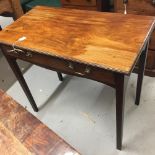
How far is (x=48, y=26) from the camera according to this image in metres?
1.07

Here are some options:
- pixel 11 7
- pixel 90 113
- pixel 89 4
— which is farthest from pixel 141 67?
pixel 11 7

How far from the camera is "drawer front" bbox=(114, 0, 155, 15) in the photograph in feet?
4.10

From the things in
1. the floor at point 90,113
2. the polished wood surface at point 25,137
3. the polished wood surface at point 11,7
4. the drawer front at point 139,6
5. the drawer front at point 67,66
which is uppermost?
the drawer front at point 139,6

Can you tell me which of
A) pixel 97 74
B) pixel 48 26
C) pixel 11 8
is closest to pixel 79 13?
pixel 48 26

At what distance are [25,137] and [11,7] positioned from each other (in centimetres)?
171

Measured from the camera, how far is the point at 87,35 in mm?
936

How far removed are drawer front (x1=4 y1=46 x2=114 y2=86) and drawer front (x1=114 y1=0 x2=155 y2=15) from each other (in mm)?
715

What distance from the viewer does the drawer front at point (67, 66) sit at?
0.81 m

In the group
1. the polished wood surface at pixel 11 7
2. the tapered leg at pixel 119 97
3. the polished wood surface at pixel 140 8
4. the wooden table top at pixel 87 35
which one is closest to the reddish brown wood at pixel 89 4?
the polished wood surface at pixel 140 8

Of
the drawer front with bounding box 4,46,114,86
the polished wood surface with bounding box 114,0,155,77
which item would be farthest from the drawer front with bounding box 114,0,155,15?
the drawer front with bounding box 4,46,114,86

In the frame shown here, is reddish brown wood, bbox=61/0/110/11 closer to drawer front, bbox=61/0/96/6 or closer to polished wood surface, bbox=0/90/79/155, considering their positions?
drawer front, bbox=61/0/96/6

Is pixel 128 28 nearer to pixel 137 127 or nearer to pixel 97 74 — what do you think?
pixel 97 74

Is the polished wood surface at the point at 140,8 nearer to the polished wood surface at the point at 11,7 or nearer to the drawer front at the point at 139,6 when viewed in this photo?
the drawer front at the point at 139,6

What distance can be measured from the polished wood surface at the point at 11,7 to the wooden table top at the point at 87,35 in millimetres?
1037
